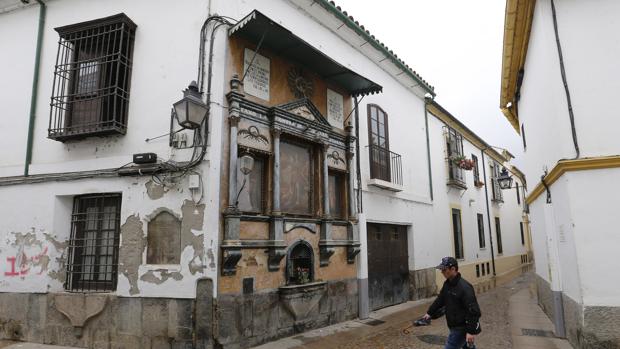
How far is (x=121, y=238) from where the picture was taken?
264 inches

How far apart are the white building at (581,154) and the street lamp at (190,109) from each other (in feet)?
17.9

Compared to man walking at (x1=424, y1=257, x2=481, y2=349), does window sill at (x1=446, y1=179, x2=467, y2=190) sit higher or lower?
higher

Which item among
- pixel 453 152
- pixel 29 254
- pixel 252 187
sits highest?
pixel 453 152

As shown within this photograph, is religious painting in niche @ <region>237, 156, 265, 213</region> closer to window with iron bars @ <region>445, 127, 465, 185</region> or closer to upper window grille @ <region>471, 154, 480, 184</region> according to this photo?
window with iron bars @ <region>445, 127, 465, 185</region>

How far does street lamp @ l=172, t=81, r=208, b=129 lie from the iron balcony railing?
18.0ft

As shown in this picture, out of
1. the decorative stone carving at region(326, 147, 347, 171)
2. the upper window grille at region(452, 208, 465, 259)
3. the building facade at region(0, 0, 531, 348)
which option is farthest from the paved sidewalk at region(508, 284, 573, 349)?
the decorative stone carving at region(326, 147, 347, 171)

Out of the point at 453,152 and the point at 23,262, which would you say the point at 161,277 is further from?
the point at 453,152

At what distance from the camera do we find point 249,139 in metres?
7.23

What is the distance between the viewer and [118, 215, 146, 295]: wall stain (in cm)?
649

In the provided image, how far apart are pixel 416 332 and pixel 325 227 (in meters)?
2.80

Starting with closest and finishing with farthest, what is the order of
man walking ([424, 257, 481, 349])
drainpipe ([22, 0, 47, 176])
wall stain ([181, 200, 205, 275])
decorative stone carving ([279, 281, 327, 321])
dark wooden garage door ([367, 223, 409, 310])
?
man walking ([424, 257, 481, 349]) → wall stain ([181, 200, 205, 275]) → decorative stone carving ([279, 281, 327, 321]) → drainpipe ([22, 0, 47, 176]) → dark wooden garage door ([367, 223, 409, 310])

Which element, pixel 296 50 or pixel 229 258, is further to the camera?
pixel 296 50

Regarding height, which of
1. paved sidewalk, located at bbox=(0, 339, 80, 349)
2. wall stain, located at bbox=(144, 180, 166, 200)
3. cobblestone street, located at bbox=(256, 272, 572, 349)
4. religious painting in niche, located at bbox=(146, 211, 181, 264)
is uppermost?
wall stain, located at bbox=(144, 180, 166, 200)

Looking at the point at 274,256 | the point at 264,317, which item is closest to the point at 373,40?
the point at 274,256
